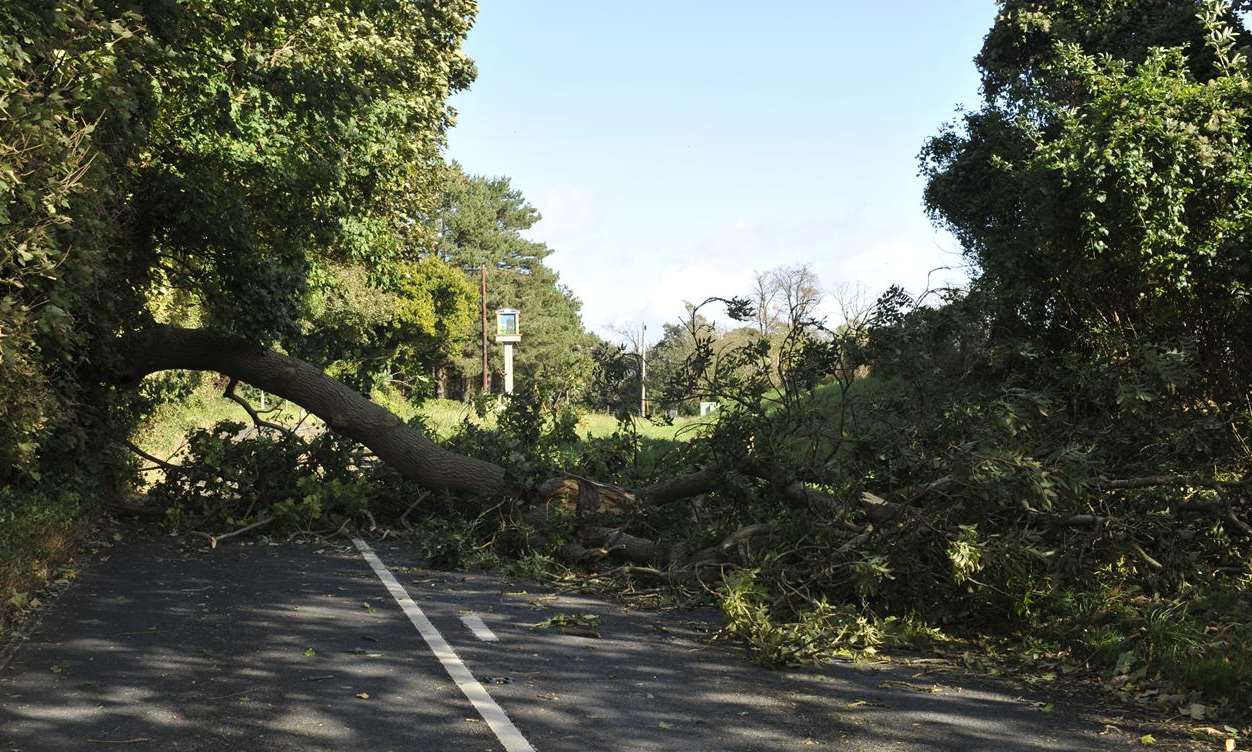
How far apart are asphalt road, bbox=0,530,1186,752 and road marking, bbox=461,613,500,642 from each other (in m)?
0.06

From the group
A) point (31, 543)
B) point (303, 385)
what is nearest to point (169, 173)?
point (303, 385)

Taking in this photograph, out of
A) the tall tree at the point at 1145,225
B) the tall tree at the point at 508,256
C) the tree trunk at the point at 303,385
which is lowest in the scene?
the tree trunk at the point at 303,385

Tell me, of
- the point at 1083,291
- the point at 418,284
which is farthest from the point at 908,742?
the point at 418,284

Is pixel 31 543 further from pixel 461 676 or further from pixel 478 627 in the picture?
pixel 461 676

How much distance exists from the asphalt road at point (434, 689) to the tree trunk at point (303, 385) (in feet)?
15.9

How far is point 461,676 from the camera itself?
729cm

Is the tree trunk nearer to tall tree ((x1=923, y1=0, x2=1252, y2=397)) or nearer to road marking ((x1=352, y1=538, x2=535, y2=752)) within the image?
road marking ((x1=352, y1=538, x2=535, y2=752))

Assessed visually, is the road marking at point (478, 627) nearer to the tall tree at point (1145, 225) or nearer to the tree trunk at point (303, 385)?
the tree trunk at point (303, 385)

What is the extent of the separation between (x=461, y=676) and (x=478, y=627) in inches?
69.4

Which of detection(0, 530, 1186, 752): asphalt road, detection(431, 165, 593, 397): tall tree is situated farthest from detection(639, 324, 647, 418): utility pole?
detection(431, 165, 593, 397): tall tree

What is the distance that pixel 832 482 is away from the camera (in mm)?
10477

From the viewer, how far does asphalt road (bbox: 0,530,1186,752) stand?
19.7ft

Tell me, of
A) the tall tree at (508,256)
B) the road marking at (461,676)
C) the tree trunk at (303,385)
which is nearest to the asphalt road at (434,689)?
the road marking at (461,676)

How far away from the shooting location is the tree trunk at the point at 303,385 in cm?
1499
